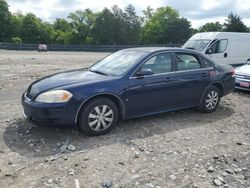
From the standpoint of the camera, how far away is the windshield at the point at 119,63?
6082 mm

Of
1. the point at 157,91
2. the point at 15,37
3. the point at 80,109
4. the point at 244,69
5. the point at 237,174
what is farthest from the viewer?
the point at 15,37

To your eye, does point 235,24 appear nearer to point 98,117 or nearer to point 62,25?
point 98,117

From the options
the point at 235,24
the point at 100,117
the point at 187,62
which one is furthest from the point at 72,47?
the point at 100,117

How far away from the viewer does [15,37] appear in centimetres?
7725

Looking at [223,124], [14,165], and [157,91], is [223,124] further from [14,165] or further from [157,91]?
[14,165]

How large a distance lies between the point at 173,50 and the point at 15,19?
8260cm

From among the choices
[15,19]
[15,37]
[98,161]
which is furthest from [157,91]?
[15,19]

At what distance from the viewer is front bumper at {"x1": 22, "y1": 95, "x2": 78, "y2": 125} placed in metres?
5.17

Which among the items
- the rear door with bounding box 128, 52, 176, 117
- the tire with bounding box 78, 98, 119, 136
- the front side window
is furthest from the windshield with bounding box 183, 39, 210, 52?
the tire with bounding box 78, 98, 119, 136

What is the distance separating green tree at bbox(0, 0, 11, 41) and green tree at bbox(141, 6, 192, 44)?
34293 millimetres

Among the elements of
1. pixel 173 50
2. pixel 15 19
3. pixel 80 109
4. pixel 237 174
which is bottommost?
pixel 237 174

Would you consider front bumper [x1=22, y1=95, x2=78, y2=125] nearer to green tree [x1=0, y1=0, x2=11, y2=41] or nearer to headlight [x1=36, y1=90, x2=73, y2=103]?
headlight [x1=36, y1=90, x2=73, y2=103]

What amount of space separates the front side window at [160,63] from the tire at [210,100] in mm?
1237

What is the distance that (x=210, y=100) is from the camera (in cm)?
727
